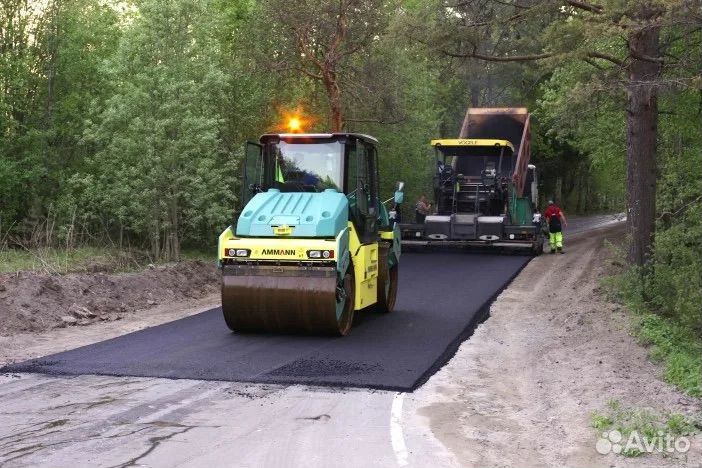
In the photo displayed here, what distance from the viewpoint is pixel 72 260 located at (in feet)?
52.1

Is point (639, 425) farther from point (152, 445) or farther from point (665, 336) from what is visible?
point (665, 336)

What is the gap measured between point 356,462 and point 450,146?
20260 millimetres

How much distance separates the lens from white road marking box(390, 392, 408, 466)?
611cm

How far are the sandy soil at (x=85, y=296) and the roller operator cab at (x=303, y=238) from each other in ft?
9.87

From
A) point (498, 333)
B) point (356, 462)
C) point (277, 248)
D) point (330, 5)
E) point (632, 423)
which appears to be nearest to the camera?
point (356, 462)

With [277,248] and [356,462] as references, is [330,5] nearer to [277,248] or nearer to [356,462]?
[277,248]

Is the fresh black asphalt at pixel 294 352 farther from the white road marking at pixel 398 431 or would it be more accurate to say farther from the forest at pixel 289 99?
the forest at pixel 289 99

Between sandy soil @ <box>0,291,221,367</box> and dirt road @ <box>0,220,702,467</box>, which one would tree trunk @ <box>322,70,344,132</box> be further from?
dirt road @ <box>0,220,702,467</box>

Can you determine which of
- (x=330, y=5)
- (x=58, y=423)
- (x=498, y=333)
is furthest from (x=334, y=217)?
(x=330, y=5)

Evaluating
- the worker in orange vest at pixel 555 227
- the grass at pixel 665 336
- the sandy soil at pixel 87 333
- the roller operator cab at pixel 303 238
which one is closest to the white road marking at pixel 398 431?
the grass at pixel 665 336

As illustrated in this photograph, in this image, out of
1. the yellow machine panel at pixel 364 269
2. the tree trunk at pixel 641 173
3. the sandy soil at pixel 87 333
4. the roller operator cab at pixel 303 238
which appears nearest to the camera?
the sandy soil at pixel 87 333

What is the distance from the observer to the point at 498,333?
12070 millimetres

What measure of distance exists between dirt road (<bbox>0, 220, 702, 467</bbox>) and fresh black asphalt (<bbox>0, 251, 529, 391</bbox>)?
0.99 ft

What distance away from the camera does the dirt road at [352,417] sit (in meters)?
6.06
